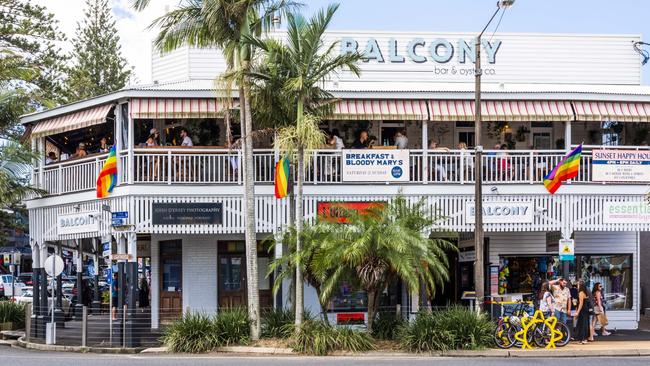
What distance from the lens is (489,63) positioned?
31.0 m

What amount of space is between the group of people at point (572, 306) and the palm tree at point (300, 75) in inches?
247

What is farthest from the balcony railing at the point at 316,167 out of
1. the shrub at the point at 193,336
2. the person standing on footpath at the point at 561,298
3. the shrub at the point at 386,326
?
the shrub at the point at 193,336

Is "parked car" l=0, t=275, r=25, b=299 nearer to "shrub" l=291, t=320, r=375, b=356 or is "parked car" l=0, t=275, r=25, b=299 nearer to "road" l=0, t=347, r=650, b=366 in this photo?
"road" l=0, t=347, r=650, b=366

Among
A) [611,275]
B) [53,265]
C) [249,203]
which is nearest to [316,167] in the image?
[249,203]

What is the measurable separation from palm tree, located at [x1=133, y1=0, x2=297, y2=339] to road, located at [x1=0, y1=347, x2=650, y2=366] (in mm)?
2618

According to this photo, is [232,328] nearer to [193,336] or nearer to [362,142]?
[193,336]

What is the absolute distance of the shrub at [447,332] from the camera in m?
22.3

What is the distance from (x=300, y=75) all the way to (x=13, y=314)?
1430 centimetres

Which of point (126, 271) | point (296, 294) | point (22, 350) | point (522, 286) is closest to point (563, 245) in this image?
point (522, 286)

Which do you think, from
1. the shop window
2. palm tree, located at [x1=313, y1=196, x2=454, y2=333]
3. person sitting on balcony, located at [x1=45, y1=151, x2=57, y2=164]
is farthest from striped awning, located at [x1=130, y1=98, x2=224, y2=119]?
the shop window

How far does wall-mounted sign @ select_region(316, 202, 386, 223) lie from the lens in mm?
23766

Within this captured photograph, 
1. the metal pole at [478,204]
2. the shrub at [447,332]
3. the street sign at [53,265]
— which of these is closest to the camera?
the shrub at [447,332]

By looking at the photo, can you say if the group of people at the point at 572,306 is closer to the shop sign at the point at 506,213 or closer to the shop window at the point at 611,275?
the shop sign at the point at 506,213

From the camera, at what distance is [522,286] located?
99.3 feet
